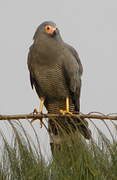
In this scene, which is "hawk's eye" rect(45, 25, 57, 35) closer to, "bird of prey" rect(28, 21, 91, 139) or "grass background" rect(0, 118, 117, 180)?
"bird of prey" rect(28, 21, 91, 139)

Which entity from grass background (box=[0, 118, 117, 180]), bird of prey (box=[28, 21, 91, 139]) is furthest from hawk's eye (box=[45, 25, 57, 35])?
grass background (box=[0, 118, 117, 180])

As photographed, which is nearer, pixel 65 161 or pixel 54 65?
pixel 65 161

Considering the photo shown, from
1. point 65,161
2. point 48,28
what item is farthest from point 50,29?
point 65,161

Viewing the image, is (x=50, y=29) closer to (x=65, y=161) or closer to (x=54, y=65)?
(x=54, y=65)

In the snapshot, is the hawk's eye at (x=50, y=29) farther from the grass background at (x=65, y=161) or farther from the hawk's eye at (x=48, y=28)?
the grass background at (x=65, y=161)

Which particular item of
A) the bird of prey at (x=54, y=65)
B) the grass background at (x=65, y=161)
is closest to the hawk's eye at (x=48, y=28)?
the bird of prey at (x=54, y=65)

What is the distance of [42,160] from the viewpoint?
148 inches

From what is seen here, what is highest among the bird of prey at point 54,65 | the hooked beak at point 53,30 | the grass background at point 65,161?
the hooked beak at point 53,30

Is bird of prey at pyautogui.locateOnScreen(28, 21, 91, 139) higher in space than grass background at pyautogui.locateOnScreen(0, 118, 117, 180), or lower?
higher

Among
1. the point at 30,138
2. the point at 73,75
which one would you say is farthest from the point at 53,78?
the point at 30,138

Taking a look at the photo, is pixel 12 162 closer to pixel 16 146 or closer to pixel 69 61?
pixel 16 146

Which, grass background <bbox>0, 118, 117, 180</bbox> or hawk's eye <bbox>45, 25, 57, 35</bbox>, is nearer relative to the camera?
grass background <bbox>0, 118, 117, 180</bbox>

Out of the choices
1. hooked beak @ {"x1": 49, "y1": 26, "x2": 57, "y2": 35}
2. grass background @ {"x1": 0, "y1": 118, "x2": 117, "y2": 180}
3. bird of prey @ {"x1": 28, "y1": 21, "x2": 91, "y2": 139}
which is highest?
hooked beak @ {"x1": 49, "y1": 26, "x2": 57, "y2": 35}

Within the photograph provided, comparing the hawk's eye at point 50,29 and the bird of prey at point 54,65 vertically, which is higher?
the hawk's eye at point 50,29
